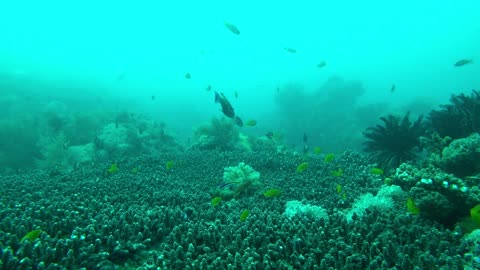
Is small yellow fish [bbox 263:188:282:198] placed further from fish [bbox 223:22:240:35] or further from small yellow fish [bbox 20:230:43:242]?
fish [bbox 223:22:240:35]

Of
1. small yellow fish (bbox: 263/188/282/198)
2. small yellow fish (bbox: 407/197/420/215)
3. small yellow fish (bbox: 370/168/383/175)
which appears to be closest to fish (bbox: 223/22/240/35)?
small yellow fish (bbox: 370/168/383/175)

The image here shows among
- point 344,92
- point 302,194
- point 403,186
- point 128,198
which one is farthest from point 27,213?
point 344,92

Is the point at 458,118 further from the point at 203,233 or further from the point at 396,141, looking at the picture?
the point at 203,233

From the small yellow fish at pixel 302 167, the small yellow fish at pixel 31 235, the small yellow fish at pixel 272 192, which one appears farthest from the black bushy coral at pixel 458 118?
the small yellow fish at pixel 31 235

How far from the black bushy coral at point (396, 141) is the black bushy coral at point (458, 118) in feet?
1.60

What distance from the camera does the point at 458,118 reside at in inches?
320

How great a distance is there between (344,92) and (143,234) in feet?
103

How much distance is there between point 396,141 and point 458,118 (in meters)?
1.66

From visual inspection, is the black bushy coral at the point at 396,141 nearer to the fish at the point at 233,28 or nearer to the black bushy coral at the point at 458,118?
the black bushy coral at the point at 458,118

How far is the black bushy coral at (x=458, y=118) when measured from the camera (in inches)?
309

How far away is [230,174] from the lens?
800 centimetres

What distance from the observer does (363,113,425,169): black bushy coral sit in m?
8.12

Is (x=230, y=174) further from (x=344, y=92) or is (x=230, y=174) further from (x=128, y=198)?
(x=344, y=92)

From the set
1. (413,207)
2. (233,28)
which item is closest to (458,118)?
(413,207)
